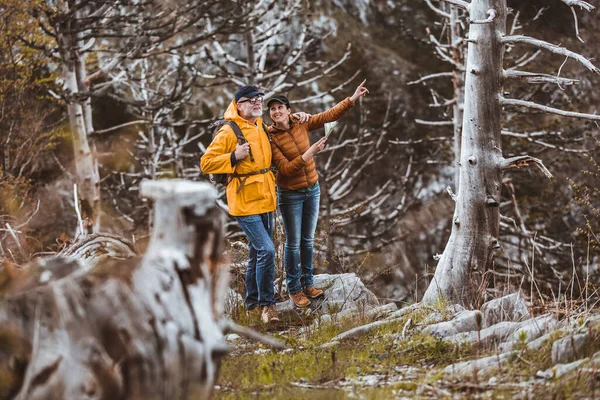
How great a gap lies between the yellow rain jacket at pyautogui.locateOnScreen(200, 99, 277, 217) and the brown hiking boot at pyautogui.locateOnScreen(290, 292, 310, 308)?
118 cm

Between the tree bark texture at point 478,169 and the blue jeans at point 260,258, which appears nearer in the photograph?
the blue jeans at point 260,258

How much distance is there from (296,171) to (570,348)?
2.89m

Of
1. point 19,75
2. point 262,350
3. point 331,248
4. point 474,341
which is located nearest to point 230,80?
point 19,75

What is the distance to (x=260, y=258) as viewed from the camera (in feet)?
19.5

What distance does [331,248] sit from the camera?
1052 cm

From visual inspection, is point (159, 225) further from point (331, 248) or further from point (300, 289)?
point (331, 248)

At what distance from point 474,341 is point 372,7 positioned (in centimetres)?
1811

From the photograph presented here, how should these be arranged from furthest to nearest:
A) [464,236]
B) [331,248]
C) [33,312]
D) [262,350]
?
[331,248] < [464,236] < [262,350] < [33,312]

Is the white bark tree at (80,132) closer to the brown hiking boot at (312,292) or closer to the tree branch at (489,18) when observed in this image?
the brown hiking boot at (312,292)

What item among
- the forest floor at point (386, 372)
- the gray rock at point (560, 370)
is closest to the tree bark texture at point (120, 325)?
the forest floor at point (386, 372)

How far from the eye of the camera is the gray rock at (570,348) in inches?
152

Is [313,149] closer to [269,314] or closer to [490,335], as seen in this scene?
[269,314]

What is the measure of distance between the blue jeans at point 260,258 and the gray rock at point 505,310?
77.2 inches

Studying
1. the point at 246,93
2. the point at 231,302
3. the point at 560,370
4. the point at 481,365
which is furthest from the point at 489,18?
the point at 231,302
